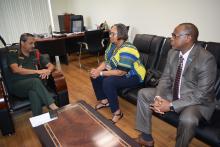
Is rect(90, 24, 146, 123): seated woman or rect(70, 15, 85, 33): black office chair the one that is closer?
rect(90, 24, 146, 123): seated woman

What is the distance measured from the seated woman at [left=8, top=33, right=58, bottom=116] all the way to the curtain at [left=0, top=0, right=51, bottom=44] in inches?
152

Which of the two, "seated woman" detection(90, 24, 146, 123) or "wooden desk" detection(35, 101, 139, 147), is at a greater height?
"seated woman" detection(90, 24, 146, 123)

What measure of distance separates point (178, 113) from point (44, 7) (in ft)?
18.6

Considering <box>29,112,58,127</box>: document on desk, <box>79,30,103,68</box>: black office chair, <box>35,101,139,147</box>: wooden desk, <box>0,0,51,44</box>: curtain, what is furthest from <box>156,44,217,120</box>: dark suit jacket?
<box>0,0,51,44</box>: curtain

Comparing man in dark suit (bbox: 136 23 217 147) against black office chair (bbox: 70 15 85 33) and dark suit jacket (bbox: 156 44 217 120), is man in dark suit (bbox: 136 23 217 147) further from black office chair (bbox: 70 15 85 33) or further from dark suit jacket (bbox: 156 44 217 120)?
black office chair (bbox: 70 15 85 33)

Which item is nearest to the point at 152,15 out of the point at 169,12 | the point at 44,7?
the point at 169,12

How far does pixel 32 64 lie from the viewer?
99.6 inches

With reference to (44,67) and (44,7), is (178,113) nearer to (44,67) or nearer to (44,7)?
(44,67)

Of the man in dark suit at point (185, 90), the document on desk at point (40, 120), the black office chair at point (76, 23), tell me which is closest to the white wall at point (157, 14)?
the black office chair at point (76, 23)

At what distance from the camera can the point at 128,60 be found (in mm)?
2275

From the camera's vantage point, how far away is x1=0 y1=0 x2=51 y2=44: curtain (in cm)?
560

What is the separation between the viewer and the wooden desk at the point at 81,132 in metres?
1.37

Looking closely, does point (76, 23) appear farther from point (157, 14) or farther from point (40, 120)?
point (40, 120)

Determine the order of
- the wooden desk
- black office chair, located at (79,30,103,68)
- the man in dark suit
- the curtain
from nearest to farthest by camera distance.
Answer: the wooden desk → the man in dark suit → black office chair, located at (79,30,103,68) → the curtain
